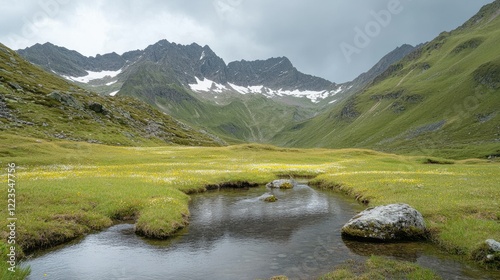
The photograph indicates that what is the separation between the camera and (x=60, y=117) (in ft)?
369

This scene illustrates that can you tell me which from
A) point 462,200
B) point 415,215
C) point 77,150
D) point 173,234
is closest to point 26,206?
point 173,234

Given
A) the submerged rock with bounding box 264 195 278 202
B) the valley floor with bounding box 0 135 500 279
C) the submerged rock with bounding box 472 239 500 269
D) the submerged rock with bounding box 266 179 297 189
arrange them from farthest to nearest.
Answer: the submerged rock with bounding box 266 179 297 189, the submerged rock with bounding box 264 195 278 202, the valley floor with bounding box 0 135 500 279, the submerged rock with bounding box 472 239 500 269

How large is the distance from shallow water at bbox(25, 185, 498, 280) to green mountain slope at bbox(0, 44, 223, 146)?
254 feet

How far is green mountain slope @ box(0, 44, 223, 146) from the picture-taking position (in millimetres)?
96562

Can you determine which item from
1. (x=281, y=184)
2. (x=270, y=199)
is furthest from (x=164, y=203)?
(x=281, y=184)

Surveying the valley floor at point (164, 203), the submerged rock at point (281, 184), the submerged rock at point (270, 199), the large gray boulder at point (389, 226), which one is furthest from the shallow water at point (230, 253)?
the submerged rock at point (281, 184)

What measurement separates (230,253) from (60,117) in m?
117

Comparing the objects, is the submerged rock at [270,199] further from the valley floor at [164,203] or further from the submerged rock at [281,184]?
the submerged rock at [281,184]

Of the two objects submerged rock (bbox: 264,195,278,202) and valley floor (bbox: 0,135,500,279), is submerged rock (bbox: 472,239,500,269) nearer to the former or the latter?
valley floor (bbox: 0,135,500,279)

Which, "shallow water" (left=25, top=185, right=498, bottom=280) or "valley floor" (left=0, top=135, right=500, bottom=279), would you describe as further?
"valley floor" (left=0, top=135, right=500, bottom=279)

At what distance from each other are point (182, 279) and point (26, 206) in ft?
48.4

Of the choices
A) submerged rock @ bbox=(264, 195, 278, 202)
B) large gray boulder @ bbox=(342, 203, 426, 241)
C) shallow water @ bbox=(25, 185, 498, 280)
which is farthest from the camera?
submerged rock @ bbox=(264, 195, 278, 202)

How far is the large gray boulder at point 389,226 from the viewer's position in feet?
64.6

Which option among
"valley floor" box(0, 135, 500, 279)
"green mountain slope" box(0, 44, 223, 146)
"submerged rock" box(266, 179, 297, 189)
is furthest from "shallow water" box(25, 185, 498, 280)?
"green mountain slope" box(0, 44, 223, 146)
